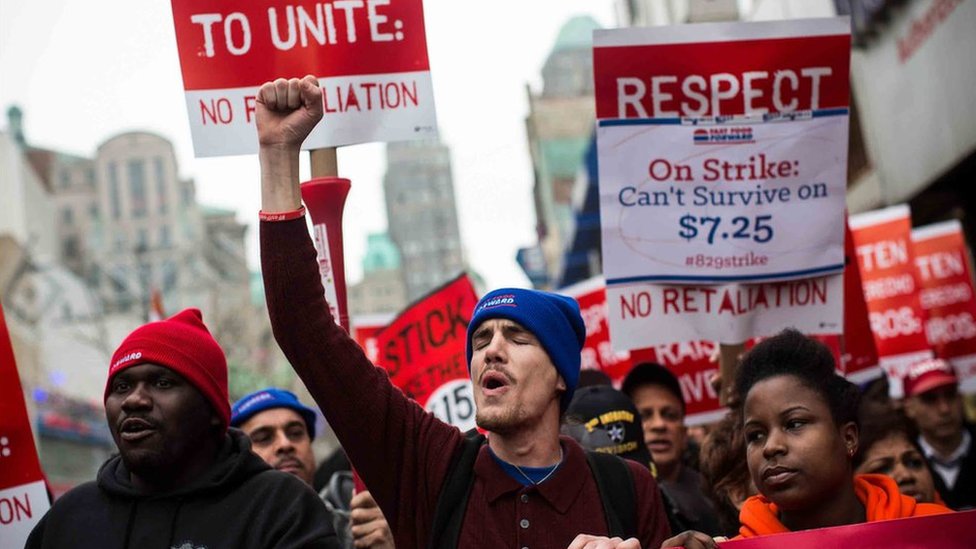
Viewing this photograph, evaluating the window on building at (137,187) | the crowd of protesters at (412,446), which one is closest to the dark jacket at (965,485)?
the crowd of protesters at (412,446)

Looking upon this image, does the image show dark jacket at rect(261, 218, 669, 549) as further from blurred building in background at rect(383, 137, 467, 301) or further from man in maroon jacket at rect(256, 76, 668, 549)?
blurred building in background at rect(383, 137, 467, 301)

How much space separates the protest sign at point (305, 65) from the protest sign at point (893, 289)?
14.6 ft

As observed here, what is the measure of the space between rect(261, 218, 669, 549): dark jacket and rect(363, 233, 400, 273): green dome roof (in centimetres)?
14245

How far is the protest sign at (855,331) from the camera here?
21.9ft

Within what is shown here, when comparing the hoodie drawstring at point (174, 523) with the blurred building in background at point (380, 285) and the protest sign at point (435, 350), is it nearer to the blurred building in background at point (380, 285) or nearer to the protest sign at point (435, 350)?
the protest sign at point (435, 350)

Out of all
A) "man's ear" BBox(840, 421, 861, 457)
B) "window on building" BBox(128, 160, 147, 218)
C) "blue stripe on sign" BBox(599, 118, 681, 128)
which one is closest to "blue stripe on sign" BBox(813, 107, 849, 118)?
"blue stripe on sign" BBox(599, 118, 681, 128)

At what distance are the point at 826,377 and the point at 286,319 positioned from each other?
1.52 metres

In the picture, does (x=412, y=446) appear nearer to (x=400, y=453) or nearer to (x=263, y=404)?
(x=400, y=453)

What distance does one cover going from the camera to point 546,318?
385 cm

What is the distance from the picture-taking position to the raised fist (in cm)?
363

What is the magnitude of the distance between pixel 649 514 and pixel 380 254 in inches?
5870

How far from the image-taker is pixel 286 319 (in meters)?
3.50

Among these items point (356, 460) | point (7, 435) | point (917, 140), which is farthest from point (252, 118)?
point (917, 140)

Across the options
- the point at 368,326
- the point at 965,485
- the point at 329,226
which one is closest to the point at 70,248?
the point at 368,326
